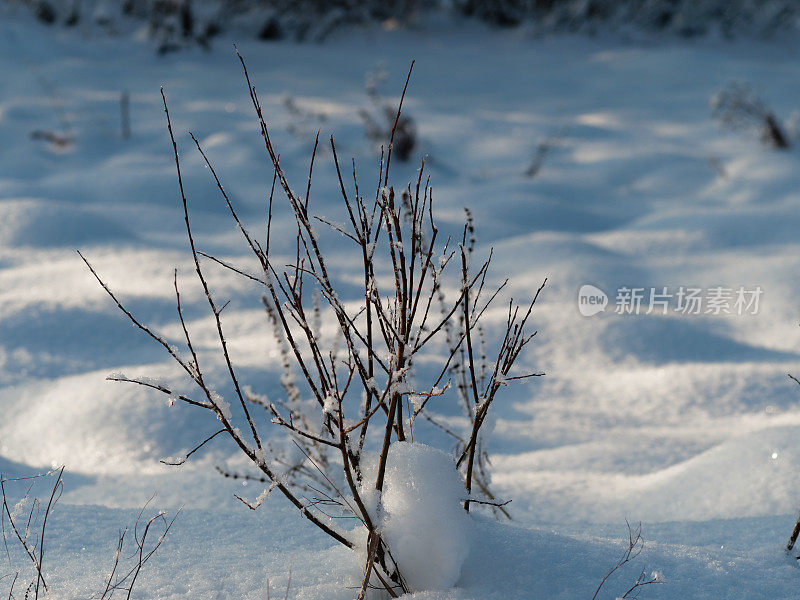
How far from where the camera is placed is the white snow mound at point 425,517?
3.79 ft

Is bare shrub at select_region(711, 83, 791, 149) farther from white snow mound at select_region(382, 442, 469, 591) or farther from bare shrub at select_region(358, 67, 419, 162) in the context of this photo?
white snow mound at select_region(382, 442, 469, 591)

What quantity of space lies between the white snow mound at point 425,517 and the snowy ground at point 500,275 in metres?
0.05

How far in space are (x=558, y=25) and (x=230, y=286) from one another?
5566mm

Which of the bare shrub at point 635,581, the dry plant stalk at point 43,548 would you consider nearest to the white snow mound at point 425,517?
the bare shrub at point 635,581

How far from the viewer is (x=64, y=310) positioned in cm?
304

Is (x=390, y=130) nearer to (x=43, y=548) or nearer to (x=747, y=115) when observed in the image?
(x=747, y=115)

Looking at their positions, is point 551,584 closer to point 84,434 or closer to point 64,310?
point 84,434

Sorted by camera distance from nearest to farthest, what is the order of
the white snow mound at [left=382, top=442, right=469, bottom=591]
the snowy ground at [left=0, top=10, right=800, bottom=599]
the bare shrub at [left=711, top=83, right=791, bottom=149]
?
the white snow mound at [left=382, top=442, right=469, bottom=591], the snowy ground at [left=0, top=10, right=800, bottom=599], the bare shrub at [left=711, top=83, right=791, bottom=149]

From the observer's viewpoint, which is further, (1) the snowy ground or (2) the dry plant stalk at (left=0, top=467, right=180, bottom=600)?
(1) the snowy ground

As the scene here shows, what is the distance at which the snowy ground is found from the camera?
58.6 inches

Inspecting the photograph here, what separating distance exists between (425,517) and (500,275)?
2.42 meters

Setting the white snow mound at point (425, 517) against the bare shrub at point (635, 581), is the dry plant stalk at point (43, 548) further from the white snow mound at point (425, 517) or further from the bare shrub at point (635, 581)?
the bare shrub at point (635, 581)

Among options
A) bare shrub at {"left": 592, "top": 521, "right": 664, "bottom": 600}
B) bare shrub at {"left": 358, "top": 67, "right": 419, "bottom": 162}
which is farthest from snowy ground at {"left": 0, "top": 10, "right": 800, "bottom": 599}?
bare shrub at {"left": 358, "top": 67, "right": 419, "bottom": 162}

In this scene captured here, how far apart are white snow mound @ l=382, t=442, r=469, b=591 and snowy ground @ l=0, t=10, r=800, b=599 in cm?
5
